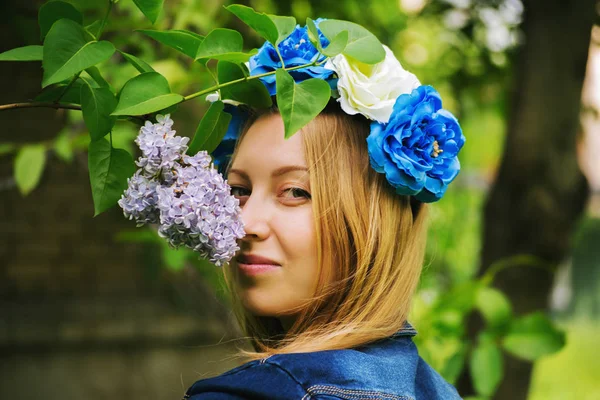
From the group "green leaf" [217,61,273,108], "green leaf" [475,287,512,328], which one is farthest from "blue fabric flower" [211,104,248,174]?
"green leaf" [475,287,512,328]

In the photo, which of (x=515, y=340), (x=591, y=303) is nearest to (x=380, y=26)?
(x=515, y=340)

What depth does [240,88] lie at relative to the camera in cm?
115

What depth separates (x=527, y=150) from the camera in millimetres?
2881

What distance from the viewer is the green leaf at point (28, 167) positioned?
6.02 feet

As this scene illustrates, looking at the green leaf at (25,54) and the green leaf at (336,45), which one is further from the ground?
the green leaf at (336,45)

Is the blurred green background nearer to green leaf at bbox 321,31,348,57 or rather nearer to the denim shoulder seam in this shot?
the denim shoulder seam

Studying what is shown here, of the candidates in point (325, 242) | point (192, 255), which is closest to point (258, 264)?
point (325, 242)

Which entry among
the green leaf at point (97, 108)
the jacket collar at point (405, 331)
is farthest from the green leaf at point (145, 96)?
the jacket collar at point (405, 331)

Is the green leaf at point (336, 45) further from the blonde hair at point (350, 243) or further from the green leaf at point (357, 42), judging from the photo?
the blonde hair at point (350, 243)

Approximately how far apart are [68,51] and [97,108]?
95mm

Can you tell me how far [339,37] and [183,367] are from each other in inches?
147

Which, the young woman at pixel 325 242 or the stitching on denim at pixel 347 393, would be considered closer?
the stitching on denim at pixel 347 393

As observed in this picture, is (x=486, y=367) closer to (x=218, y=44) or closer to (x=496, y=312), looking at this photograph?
(x=496, y=312)

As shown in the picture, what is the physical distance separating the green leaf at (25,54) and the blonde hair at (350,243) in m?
0.48
